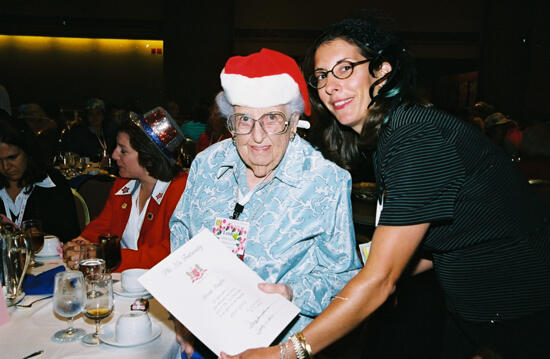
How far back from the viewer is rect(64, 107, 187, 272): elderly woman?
258cm

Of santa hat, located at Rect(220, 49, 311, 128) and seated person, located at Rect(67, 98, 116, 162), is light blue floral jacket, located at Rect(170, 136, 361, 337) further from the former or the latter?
seated person, located at Rect(67, 98, 116, 162)

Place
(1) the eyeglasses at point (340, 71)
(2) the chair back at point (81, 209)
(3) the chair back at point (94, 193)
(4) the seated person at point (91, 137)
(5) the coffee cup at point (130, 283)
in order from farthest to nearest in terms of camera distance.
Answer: (4) the seated person at point (91, 137)
(3) the chair back at point (94, 193)
(2) the chair back at point (81, 209)
(5) the coffee cup at point (130, 283)
(1) the eyeglasses at point (340, 71)

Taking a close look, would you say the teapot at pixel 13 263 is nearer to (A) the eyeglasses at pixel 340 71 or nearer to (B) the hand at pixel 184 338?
(B) the hand at pixel 184 338

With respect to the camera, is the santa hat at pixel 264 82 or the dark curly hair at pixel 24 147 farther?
the dark curly hair at pixel 24 147

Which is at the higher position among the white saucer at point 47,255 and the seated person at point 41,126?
the seated person at point 41,126

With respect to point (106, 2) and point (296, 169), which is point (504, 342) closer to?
point (296, 169)

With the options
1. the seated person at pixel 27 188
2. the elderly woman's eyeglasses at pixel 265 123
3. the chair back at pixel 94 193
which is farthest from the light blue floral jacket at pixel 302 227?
the chair back at pixel 94 193

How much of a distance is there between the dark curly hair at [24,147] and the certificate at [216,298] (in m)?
2.12

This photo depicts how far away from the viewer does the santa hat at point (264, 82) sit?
168 cm

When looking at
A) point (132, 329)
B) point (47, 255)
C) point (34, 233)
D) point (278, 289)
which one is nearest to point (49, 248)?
point (47, 255)

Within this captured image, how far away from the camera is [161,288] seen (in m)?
1.26

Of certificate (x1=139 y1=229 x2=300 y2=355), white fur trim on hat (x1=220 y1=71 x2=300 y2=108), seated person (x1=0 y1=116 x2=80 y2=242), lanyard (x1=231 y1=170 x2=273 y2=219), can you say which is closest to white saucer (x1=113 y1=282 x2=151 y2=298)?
lanyard (x1=231 y1=170 x2=273 y2=219)

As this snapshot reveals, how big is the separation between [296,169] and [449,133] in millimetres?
612

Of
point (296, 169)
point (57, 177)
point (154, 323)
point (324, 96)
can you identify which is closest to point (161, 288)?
point (154, 323)
